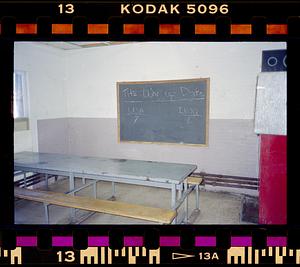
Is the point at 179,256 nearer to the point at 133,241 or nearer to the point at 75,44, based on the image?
the point at 133,241

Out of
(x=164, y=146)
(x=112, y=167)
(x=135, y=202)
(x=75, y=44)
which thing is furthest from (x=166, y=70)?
(x=135, y=202)

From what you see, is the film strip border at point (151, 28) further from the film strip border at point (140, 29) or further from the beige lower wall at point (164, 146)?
the beige lower wall at point (164, 146)

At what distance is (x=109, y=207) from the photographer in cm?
239

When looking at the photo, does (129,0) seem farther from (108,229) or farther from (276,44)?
(276,44)

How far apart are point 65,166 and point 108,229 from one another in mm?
2069

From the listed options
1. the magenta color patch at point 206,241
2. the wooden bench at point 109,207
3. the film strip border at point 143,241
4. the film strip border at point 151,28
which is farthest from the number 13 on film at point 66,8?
the wooden bench at point 109,207

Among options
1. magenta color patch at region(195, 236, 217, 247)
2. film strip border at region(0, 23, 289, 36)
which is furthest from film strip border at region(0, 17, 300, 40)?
magenta color patch at region(195, 236, 217, 247)

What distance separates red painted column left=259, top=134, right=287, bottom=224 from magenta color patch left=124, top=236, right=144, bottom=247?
1395mm

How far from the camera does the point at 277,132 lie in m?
2.00

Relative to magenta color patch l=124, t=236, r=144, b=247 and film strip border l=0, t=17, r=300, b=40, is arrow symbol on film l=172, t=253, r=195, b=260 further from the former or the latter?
film strip border l=0, t=17, r=300, b=40

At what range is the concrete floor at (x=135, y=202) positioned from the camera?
120 inches

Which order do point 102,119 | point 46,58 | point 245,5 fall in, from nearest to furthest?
point 245,5, point 46,58, point 102,119

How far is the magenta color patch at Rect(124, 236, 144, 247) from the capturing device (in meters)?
1.14
